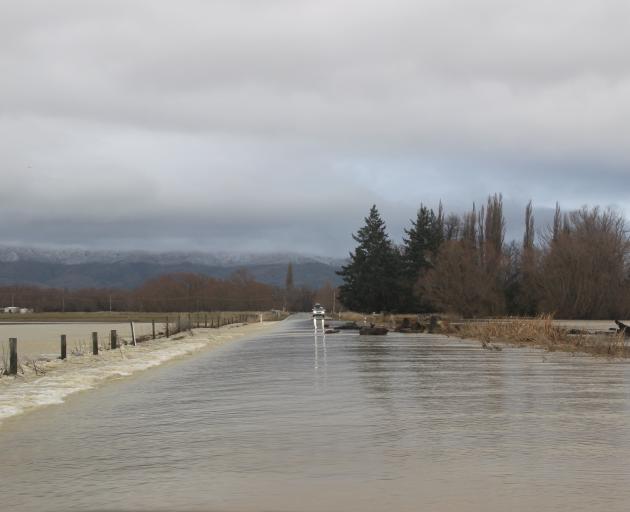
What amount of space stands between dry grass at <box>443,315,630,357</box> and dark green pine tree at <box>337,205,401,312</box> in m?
52.2

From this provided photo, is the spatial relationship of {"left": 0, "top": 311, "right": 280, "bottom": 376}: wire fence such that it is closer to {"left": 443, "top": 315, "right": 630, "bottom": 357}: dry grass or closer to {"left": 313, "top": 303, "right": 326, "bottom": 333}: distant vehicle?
{"left": 313, "top": 303, "right": 326, "bottom": 333}: distant vehicle

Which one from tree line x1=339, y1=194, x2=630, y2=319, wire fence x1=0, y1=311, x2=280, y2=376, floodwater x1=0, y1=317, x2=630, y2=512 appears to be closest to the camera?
floodwater x1=0, y1=317, x2=630, y2=512

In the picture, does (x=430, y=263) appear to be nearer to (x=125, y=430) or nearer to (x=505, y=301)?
(x=505, y=301)

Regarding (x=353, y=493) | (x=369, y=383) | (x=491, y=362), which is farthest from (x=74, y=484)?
(x=491, y=362)

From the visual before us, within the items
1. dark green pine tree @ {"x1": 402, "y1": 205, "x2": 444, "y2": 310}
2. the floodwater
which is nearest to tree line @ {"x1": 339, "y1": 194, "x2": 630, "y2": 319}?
dark green pine tree @ {"x1": 402, "y1": 205, "x2": 444, "y2": 310}

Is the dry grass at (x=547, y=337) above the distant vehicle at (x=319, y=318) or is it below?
above

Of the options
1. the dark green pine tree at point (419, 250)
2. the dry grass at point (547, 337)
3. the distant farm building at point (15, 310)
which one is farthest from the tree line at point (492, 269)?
the distant farm building at point (15, 310)

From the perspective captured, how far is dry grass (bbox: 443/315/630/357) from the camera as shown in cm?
3050

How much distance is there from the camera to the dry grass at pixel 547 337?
30500mm

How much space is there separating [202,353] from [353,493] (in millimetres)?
27754

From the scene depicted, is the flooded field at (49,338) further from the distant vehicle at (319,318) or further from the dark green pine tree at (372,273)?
the dark green pine tree at (372,273)

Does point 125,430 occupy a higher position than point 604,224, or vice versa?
point 604,224

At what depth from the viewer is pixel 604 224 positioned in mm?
75562

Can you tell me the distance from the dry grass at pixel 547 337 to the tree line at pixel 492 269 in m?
23.9
